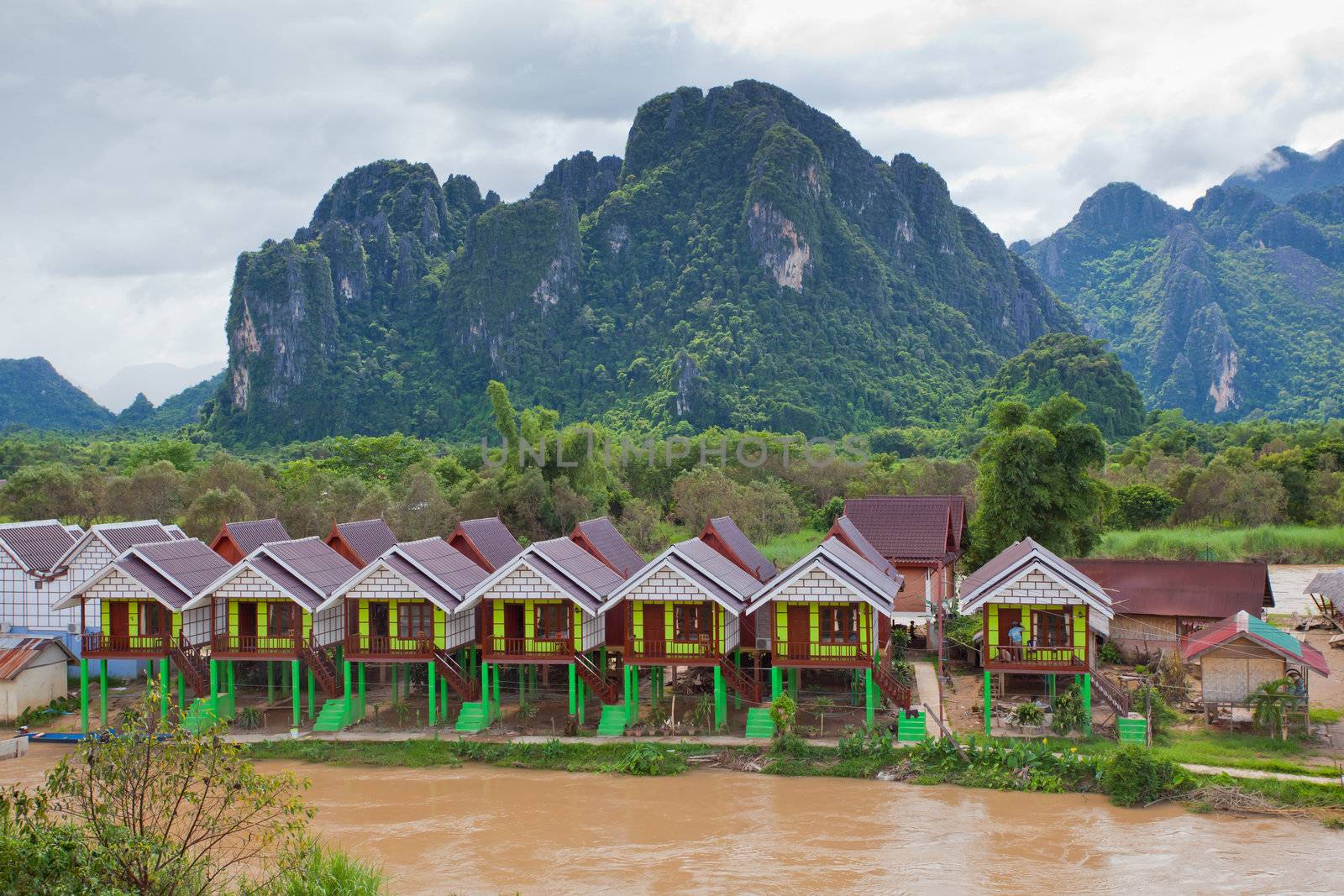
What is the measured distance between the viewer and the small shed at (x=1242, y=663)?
20.5 metres

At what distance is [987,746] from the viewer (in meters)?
19.5

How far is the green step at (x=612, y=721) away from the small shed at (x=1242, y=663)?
1067 centimetres

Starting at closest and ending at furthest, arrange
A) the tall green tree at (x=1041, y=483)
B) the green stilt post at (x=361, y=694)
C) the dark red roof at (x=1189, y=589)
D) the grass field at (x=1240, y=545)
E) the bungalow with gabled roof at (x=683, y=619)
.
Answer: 1. the bungalow with gabled roof at (x=683, y=619)
2. the green stilt post at (x=361, y=694)
3. the dark red roof at (x=1189, y=589)
4. the tall green tree at (x=1041, y=483)
5. the grass field at (x=1240, y=545)

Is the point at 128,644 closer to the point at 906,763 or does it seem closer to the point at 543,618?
the point at 543,618

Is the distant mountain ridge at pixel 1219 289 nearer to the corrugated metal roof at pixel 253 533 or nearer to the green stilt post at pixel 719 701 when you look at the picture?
the green stilt post at pixel 719 701

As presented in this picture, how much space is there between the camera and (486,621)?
864 inches

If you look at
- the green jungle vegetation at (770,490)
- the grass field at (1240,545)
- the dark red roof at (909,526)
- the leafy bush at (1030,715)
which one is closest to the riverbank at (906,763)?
the leafy bush at (1030,715)

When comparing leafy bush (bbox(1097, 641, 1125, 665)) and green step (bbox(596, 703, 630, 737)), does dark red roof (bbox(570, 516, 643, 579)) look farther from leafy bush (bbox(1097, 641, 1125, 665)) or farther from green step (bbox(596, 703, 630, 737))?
leafy bush (bbox(1097, 641, 1125, 665))

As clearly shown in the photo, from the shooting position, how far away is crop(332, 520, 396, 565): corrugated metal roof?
1014 inches

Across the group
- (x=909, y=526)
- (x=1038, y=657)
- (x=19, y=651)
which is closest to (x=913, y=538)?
(x=909, y=526)

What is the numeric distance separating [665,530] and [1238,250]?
5139 inches

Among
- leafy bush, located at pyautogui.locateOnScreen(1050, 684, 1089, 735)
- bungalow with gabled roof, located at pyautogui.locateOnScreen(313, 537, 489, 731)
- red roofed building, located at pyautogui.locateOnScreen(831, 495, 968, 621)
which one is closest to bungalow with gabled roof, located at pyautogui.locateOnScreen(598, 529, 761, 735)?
bungalow with gabled roof, located at pyautogui.locateOnScreen(313, 537, 489, 731)

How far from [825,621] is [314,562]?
10786mm

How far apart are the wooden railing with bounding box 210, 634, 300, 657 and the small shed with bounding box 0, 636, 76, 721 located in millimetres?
4901
